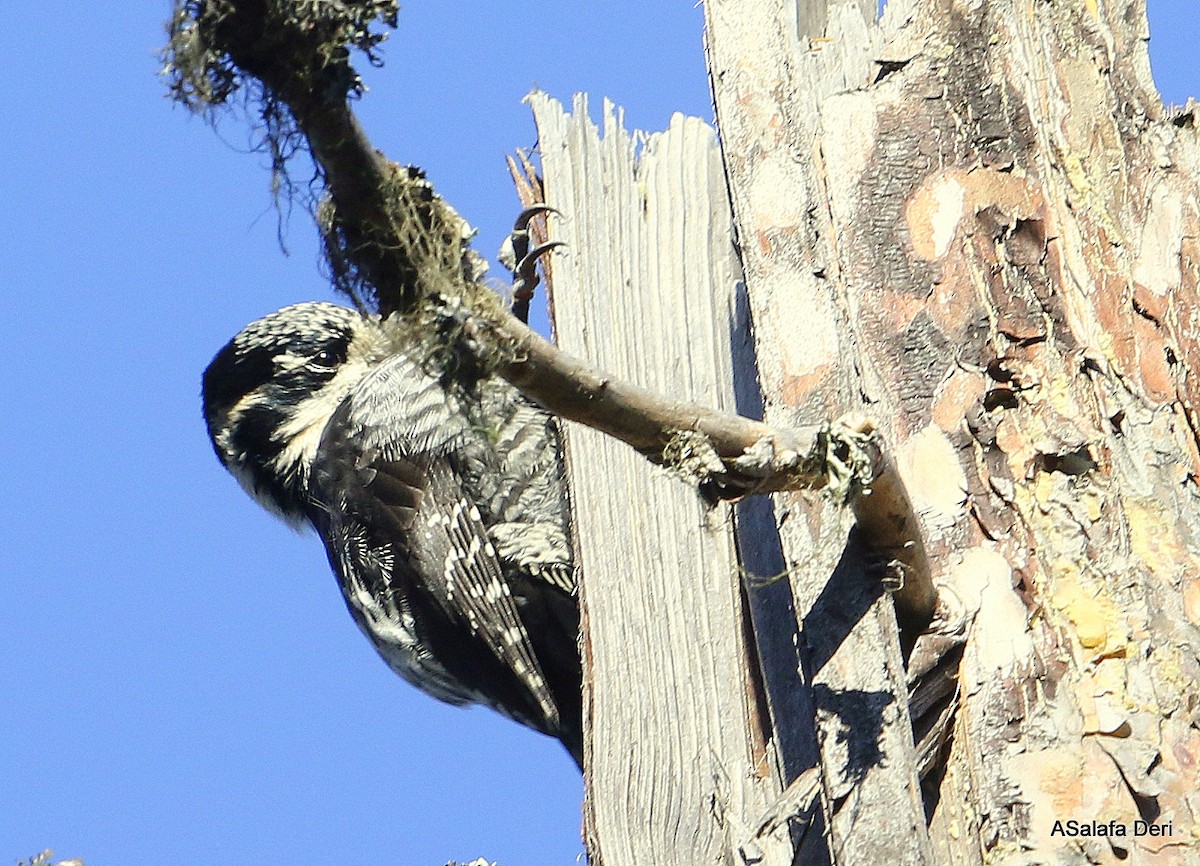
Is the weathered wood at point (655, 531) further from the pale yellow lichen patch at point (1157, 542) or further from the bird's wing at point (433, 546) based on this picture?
the bird's wing at point (433, 546)

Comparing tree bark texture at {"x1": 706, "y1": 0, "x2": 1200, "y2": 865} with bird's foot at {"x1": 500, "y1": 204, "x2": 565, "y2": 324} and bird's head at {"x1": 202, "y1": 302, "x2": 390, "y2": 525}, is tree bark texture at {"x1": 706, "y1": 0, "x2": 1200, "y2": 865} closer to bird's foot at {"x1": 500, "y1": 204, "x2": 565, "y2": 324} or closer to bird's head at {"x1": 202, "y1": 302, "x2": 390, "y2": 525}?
bird's foot at {"x1": 500, "y1": 204, "x2": 565, "y2": 324}

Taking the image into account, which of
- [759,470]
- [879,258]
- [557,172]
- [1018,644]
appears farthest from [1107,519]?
[557,172]

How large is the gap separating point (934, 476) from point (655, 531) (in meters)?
0.98

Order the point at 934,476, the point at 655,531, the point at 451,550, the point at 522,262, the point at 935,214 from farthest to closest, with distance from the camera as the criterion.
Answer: the point at 451,550
the point at 522,262
the point at 655,531
the point at 935,214
the point at 934,476

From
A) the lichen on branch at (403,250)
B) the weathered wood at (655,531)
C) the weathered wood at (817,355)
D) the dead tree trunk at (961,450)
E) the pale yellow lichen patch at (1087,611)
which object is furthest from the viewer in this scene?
the weathered wood at (655,531)

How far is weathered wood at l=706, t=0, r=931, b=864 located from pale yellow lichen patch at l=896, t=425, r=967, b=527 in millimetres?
64

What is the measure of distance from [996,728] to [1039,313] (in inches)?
28.0

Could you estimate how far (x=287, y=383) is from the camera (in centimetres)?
466

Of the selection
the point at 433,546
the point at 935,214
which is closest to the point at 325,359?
the point at 433,546

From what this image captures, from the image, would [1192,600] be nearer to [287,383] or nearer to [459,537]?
[459,537]

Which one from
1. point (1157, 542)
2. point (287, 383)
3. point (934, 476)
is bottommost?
point (1157, 542)

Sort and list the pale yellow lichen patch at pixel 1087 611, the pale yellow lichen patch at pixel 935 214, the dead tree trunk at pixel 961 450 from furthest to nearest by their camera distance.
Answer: the pale yellow lichen patch at pixel 935 214 → the pale yellow lichen patch at pixel 1087 611 → the dead tree trunk at pixel 961 450

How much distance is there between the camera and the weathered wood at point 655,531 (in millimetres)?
2885

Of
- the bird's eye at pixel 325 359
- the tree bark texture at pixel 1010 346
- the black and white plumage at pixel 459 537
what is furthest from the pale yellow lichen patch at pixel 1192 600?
the bird's eye at pixel 325 359
